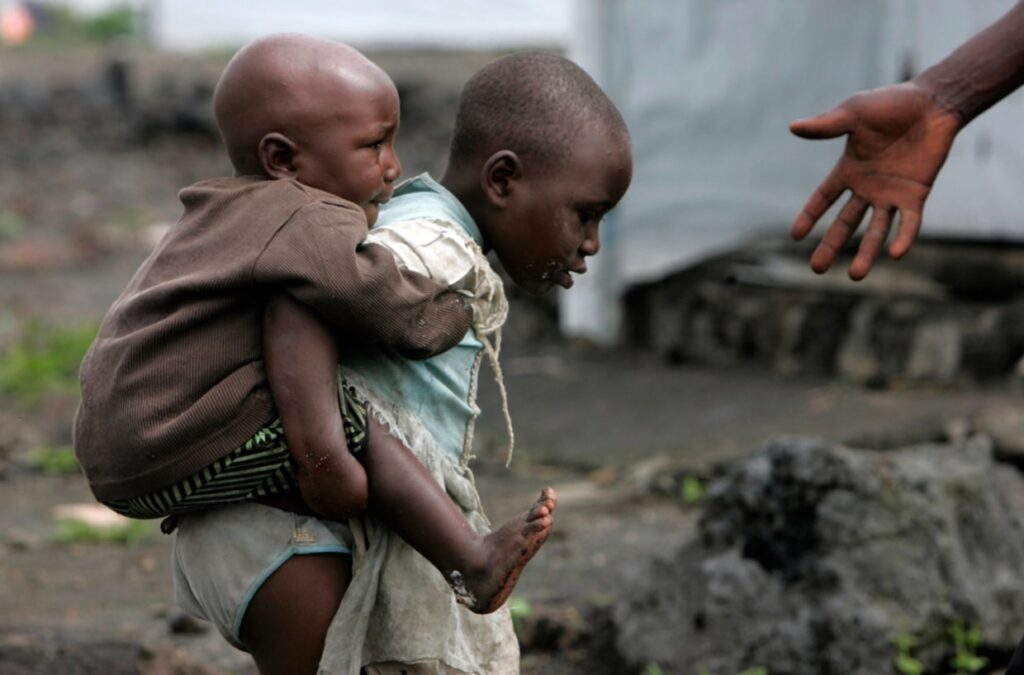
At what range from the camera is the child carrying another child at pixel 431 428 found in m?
2.28

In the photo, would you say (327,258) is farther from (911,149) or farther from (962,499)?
(962,499)

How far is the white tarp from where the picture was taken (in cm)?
607

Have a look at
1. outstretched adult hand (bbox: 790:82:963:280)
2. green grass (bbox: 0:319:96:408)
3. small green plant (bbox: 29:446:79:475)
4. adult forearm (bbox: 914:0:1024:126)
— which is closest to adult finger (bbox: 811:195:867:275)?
outstretched adult hand (bbox: 790:82:963:280)

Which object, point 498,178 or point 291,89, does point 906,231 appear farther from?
point 291,89

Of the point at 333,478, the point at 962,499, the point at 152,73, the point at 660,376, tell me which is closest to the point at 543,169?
Result: the point at 333,478

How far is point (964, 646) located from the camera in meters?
3.70

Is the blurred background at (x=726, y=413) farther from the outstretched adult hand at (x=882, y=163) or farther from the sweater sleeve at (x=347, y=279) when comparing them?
the sweater sleeve at (x=347, y=279)

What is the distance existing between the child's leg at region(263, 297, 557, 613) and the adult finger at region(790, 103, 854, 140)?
1.11 metres

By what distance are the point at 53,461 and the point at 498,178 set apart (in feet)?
13.5

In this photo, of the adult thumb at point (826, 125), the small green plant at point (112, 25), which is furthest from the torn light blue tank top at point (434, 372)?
the small green plant at point (112, 25)

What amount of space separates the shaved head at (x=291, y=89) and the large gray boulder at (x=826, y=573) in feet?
6.16

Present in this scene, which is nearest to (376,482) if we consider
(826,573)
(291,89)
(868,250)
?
(291,89)

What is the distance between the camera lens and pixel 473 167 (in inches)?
102

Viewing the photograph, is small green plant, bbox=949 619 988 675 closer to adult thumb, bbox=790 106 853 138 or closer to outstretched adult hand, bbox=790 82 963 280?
outstretched adult hand, bbox=790 82 963 280
